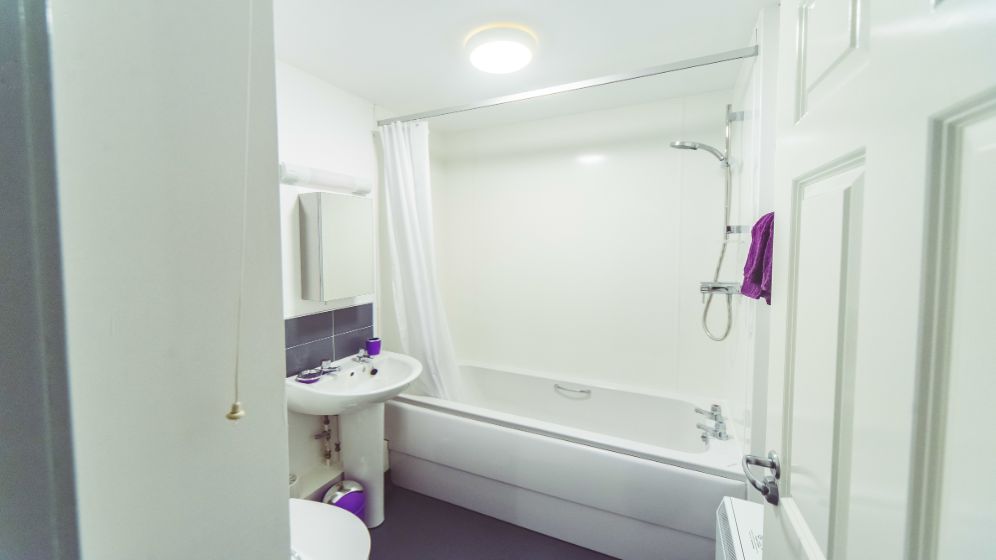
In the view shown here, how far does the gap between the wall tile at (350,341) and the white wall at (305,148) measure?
0.18 meters

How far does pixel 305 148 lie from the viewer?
79.2 inches

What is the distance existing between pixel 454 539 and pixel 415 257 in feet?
5.03

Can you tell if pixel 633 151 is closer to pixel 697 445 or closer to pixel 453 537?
pixel 697 445

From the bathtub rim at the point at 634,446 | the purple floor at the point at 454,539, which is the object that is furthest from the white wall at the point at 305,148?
the bathtub rim at the point at 634,446

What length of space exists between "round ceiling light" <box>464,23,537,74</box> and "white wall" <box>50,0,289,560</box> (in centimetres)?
133

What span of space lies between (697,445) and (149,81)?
8.38 ft

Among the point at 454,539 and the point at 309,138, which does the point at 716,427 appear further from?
the point at 309,138

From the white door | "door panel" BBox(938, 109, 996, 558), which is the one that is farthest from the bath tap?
"door panel" BBox(938, 109, 996, 558)

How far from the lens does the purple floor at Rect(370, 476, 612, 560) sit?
1.80 metres

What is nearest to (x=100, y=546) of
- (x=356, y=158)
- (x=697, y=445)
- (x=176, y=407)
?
(x=176, y=407)

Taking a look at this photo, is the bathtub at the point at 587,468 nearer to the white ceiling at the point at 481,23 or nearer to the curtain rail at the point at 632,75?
the curtain rail at the point at 632,75

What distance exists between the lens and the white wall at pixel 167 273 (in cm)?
33

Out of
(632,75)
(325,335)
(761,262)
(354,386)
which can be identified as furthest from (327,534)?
(632,75)

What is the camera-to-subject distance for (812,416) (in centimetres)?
66
